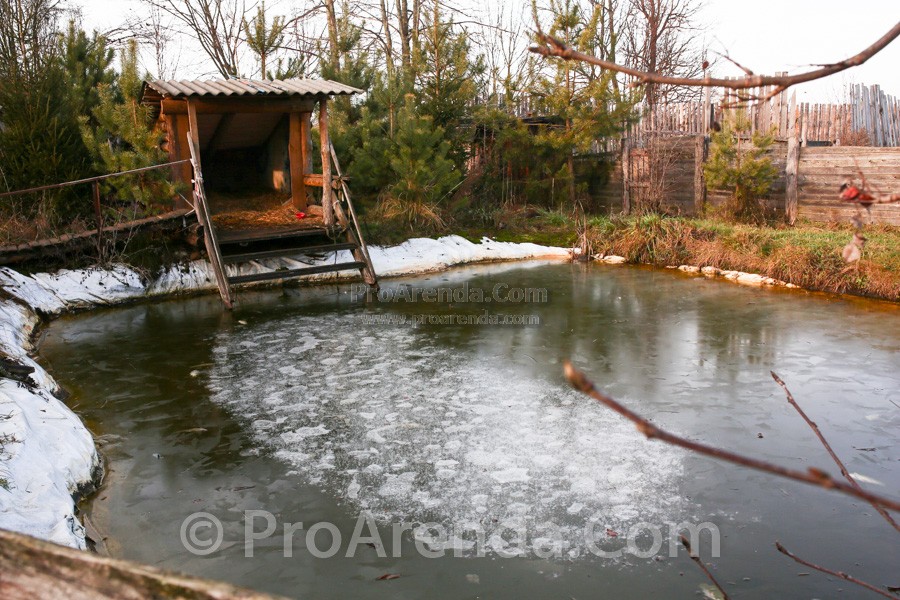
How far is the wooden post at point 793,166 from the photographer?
43.3 ft

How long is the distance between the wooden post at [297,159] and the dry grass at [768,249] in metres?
5.24

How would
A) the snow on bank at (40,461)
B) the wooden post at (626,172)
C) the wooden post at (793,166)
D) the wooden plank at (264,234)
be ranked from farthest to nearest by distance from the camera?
the wooden post at (626,172)
the wooden post at (793,166)
the wooden plank at (264,234)
the snow on bank at (40,461)

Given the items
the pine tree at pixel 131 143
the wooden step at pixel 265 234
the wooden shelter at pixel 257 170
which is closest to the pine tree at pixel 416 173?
the wooden shelter at pixel 257 170

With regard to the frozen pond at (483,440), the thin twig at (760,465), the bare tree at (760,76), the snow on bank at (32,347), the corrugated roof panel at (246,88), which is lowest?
the frozen pond at (483,440)

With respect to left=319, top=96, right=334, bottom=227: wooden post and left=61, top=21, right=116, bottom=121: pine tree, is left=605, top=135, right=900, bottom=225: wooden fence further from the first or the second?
left=61, top=21, right=116, bottom=121: pine tree

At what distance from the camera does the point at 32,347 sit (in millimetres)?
7891

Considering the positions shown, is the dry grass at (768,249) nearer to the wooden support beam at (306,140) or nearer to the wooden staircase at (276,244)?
the wooden staircase at (276,244)

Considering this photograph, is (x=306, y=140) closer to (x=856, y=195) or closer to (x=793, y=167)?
(x=793, y=167)

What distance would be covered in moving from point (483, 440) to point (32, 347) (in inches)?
206

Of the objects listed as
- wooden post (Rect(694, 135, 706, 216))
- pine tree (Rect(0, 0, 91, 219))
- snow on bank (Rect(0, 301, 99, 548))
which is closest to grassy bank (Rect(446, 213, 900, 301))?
wooden post (Rect(694, 135, 706, 216))

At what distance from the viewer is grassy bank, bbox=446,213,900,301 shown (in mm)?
9906

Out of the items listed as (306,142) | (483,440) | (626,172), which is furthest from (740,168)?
(483,440)

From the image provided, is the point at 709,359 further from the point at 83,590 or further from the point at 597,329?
the point at 83,590

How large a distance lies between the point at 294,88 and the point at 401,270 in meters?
3.41
